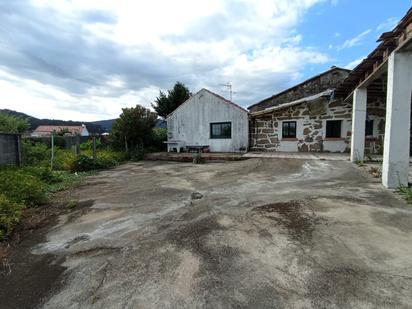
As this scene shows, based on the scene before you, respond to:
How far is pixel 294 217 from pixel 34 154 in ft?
30.8

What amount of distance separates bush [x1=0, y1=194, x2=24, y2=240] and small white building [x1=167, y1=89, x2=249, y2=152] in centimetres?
1046

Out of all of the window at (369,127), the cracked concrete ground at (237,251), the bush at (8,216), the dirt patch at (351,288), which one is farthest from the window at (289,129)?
the bush at (8,216)

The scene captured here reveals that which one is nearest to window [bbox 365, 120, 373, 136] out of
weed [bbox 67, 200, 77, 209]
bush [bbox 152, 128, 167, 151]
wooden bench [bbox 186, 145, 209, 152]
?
wooden bench [bbox 186, 145, 209, 152]

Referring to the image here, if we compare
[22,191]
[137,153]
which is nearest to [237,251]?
[22,191]

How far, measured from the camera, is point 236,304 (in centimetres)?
176

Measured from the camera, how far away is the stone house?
11.4 m

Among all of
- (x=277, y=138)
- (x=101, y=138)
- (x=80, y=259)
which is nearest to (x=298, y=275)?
(x=80, y=259)

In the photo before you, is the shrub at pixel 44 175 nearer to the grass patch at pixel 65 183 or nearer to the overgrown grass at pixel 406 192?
the grass patch at pixel 65 183

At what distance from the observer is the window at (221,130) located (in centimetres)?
1315

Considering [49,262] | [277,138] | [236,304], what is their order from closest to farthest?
1. [236,304]
2. [49,262]
3. [277,138]

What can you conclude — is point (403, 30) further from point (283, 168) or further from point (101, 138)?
point (101, 138)

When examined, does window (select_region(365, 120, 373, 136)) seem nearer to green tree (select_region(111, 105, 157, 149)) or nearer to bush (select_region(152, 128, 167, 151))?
green tree (select_region(111, 105, 157, 149))

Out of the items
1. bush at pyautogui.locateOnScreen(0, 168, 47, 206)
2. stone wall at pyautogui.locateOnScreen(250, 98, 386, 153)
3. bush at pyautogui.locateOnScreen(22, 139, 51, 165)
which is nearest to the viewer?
bush at pyautogui.locateOnScreen(0, 168, 47, 206)

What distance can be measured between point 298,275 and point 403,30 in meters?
5.03
